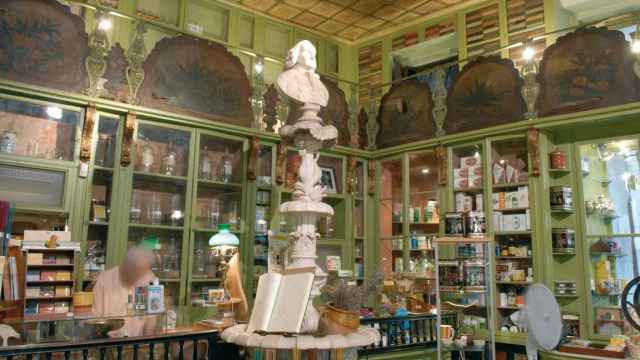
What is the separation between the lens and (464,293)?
4.75m

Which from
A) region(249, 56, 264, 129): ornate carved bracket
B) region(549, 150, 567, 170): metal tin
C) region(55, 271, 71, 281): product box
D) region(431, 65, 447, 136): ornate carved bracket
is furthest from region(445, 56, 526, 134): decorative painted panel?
region(55, 271, 71, 281): product box

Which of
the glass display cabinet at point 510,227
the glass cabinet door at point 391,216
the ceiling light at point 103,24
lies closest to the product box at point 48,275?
the ceiling light at point 103,24

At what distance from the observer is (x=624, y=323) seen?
494cm

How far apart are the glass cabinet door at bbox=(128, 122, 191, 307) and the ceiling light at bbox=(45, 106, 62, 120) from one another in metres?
0.74

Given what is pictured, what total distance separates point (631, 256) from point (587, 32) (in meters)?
2.24

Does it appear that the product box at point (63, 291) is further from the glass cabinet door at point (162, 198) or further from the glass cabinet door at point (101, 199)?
the glass cabinet door at point (162, 198)

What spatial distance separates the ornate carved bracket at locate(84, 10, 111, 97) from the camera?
4.95 m

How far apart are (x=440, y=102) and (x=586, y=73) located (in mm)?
1629

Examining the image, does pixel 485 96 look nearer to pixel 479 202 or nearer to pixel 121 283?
pixel 479 202

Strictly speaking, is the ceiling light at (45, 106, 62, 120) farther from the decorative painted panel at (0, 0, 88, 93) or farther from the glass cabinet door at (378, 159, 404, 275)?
the glass cabinet door at (378, 159, 404, 275)

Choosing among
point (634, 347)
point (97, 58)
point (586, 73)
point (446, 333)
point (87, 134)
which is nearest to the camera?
point (634, 347)

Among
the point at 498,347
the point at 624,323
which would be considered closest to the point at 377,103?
the point at 498,347

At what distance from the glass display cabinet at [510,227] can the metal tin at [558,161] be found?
0.27 m

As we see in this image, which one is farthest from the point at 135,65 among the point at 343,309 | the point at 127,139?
the point at 343,309
